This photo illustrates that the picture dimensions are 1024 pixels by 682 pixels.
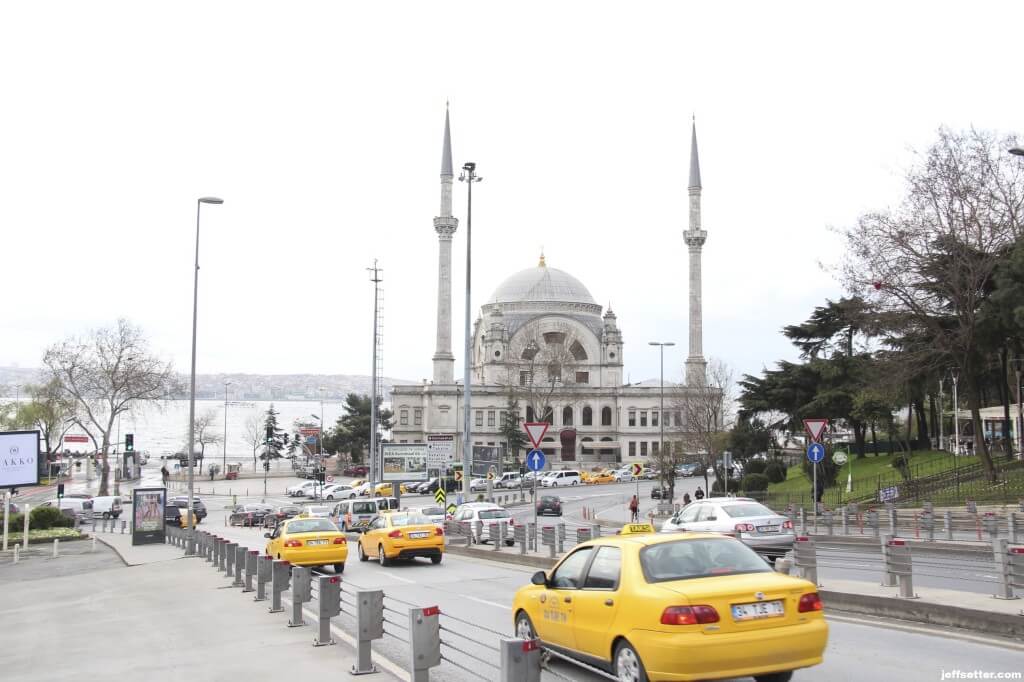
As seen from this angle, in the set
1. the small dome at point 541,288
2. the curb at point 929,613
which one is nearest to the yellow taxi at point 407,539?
the curb at point 929,613

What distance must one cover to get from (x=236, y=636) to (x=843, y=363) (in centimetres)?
4500

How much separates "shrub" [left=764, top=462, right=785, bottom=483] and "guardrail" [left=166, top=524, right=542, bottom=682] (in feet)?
132

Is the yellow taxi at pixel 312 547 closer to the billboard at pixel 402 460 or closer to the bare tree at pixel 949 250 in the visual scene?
the bare tree at pixel 949 250

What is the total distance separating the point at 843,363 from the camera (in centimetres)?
5194

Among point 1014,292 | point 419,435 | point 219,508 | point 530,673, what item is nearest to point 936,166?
point 1014,292

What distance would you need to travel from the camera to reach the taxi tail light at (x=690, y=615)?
7223 millimetres

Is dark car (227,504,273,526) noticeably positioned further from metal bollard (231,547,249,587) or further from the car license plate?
the car license plate

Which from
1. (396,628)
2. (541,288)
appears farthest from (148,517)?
(541,288)

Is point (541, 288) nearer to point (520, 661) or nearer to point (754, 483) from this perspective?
point (754, 483)

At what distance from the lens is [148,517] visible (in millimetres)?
32844

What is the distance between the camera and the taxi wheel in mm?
7559

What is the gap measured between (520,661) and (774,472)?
5111cm

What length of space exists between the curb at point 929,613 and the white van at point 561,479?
2492 inches

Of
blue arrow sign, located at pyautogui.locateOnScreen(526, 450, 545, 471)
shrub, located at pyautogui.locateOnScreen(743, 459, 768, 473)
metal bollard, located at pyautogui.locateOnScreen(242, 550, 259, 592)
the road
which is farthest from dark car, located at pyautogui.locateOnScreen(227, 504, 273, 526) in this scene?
metal bollard, located at pyautogui.locateOnScreen(242, 550, 259, 592)
